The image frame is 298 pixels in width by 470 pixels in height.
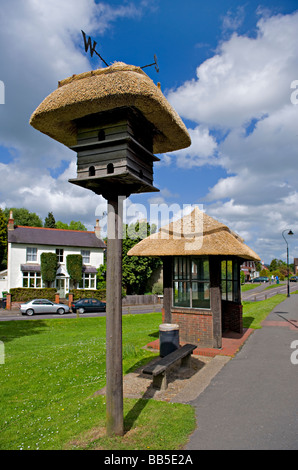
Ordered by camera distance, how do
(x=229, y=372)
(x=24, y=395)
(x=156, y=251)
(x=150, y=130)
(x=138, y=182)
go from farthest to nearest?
(x=156, y=251) → (x=229, y=372) → (x=24, y=395) → (x=150, y=130) → (x=138, y=182)

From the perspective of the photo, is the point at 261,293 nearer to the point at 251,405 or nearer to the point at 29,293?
the point at 29,293

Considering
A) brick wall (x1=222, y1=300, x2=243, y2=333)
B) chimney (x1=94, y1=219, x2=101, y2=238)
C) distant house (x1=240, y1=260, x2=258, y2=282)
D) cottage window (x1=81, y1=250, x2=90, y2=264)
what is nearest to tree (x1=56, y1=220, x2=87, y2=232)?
chimney (x1=94, y1=219, x2=101, y2=238)

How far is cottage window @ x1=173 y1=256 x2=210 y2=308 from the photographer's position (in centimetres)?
1030

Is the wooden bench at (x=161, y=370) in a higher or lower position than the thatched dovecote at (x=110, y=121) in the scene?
lower

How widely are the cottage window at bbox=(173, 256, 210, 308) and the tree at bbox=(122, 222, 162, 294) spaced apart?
28242 millimetres

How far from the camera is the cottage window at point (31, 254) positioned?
119 feet

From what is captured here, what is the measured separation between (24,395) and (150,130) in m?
6.06

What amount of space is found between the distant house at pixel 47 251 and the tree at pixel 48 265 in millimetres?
764

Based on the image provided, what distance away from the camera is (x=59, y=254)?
38312mm

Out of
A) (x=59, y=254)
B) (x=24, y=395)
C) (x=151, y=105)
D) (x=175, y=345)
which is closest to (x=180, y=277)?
(x=175, y=345)

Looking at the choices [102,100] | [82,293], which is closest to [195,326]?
[102,100]

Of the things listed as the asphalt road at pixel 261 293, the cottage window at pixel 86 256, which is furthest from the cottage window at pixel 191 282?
the cottage window at pixel 86 256

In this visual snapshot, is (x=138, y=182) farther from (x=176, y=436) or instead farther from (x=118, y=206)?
(x=176, y=436)

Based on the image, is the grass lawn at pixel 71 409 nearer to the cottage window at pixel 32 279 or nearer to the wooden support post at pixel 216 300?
the wooden support post at pixel 216 300
